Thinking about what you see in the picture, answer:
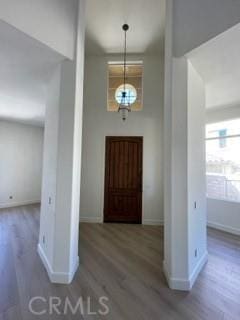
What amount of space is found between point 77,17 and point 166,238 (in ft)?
10.8

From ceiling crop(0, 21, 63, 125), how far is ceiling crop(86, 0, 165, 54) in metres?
1.94

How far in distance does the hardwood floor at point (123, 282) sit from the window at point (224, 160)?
1.11 m

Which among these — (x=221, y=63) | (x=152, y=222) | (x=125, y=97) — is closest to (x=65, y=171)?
(x=221, y=63)

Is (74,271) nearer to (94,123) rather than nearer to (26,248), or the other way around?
(26,248)

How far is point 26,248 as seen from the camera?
3.27 meters

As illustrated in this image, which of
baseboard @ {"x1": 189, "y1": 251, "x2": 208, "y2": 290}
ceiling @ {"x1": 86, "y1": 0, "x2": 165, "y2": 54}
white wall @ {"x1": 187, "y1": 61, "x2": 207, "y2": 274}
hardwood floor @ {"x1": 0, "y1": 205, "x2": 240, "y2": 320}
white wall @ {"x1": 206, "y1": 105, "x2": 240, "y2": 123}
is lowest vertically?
hardwood floor @ {"x1": 0, "y1": 205, "x2": 240, "y2": 320}

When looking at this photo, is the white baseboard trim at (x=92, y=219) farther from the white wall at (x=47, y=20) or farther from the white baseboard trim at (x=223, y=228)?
the white wall at (x=47, y=20)

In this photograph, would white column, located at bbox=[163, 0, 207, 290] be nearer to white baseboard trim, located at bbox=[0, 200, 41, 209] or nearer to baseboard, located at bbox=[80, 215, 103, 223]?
baseboard, located at bbox=[80, 215, 103, 223]

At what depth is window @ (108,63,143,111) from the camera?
535 centimetres

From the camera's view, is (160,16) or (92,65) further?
(92,65)

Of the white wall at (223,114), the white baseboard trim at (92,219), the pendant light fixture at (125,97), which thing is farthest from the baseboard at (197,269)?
the white wall at (223,114)

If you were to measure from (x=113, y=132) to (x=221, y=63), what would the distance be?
309 cm

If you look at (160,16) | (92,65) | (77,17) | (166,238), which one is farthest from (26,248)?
(160,16)

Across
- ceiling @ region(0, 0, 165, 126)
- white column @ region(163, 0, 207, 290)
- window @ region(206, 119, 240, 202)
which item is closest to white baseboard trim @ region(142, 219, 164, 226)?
window @ region(206, 119, 240, 202)
